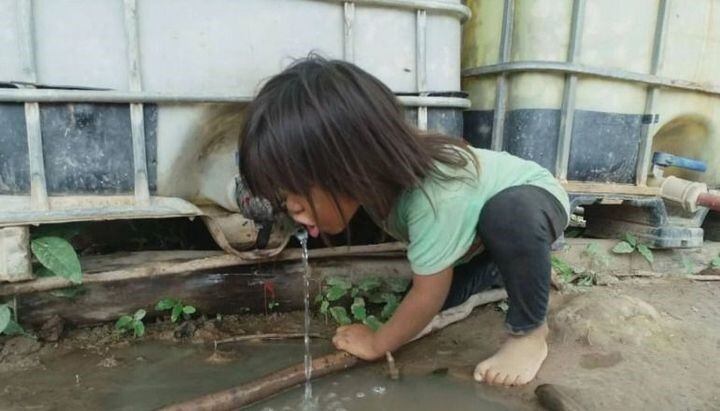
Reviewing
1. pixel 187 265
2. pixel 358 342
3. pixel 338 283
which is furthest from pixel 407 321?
pixel 187 265

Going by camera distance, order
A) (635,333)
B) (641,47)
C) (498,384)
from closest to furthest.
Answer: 1. (498,384)
2. (635,333)
3. (641,47)

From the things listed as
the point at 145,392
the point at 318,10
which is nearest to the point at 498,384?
the point at 145,392

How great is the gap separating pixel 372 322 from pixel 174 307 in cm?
73

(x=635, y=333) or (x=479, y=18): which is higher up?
(x=479, y=18)

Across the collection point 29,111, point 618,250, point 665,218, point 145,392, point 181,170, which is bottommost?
point 145,392

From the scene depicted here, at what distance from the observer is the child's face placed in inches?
56.4

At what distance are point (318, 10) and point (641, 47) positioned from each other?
1.53 metres

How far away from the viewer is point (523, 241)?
61.1 inches

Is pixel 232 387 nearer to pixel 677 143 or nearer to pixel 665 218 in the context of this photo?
pixel 665 218

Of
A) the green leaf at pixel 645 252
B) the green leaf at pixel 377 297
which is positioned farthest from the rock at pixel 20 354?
the green leaf at pixel 645 252

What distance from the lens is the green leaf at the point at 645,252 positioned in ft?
8.52

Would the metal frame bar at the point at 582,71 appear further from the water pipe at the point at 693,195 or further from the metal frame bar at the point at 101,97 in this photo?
the metal frame bar at the point at 101,97

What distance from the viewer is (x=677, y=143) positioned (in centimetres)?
281

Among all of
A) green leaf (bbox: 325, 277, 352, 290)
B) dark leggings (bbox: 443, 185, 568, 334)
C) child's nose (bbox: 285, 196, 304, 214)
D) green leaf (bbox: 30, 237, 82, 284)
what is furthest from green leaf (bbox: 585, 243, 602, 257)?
green leaf (bbox: 30, 237, 82, 284)
